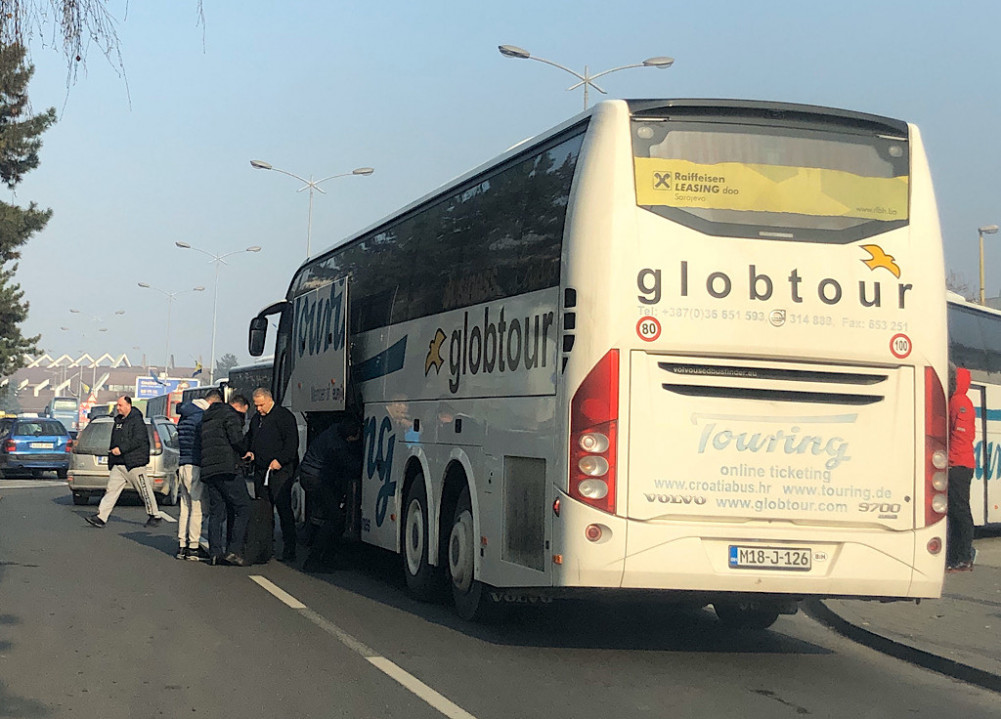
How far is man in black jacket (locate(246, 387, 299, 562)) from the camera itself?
14711mm

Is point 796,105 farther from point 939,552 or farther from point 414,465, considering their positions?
point 414,465

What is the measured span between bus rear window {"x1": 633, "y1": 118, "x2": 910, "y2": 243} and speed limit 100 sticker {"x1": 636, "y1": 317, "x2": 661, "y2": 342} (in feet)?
2.36

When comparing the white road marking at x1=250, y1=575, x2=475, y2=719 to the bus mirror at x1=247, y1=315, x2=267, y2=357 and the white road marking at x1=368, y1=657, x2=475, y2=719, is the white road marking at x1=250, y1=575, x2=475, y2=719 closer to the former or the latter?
the white road marking at x1=368, y1=657, x2=475, y2=719

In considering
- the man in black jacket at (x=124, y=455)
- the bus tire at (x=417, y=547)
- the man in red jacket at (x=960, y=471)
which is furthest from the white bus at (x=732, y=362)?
the man in black jacket at (x=124, y=455)

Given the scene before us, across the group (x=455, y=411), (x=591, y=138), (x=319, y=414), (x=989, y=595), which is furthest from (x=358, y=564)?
(x=591, y=138)

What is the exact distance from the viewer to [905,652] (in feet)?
→ 31.5

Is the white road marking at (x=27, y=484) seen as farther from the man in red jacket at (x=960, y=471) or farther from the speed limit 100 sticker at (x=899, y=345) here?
the speed limit 100 sticker at (x=899, y=345)

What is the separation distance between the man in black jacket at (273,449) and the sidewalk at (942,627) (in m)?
6.08

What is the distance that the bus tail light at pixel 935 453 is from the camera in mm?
8789

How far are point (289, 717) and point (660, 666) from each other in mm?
2909

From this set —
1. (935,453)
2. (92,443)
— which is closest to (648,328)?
(935,453)

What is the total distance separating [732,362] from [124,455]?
1315cm

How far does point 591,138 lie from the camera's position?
346 inches

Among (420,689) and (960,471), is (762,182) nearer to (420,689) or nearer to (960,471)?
(420,689)
